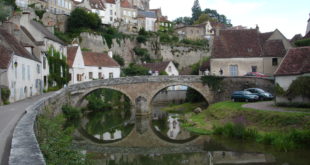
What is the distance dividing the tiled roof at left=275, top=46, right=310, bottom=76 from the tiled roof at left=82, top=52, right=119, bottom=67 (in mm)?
26071

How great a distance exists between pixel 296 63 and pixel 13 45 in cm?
2171

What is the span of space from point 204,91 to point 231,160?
20.2 m

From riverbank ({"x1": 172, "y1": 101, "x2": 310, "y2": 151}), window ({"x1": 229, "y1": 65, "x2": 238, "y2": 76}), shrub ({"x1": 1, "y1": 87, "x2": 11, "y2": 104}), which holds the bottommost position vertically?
riverbank ({"x1": 172, "y1": 101, "x2": 310, "y2": 151})

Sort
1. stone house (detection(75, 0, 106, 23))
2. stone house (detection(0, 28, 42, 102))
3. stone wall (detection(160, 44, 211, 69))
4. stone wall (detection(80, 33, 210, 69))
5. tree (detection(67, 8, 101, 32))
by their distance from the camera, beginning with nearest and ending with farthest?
1. stone house (detection(0, 28, 42, 102))
2. tree (detection(67, 8, 101, 32))
3. stone wall (detection(80, 33, 210, 69))
4. stone wall (detection(160, 44, 211, 69))
5. stone house (detection(75, 0, 106, 23))

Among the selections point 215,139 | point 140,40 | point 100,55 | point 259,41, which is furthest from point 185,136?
point 140,40

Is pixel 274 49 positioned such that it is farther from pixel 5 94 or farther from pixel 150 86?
pixel 5 94

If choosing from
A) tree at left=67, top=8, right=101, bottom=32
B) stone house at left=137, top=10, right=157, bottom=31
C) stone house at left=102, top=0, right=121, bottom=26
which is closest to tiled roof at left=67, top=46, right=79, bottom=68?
tree at left=67, top=8, right=101, bottom=32

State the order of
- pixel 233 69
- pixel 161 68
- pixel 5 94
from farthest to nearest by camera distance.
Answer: pixel 161 68
pixel 233 69
pixel 5 94

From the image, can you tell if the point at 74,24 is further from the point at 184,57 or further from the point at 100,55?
the point at 184,57

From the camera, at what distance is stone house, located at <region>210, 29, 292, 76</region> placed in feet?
121

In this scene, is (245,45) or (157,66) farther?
(157,66)

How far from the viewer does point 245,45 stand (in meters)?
38.2

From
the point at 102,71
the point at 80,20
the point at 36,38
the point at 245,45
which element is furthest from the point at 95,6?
A: the point at 245,45

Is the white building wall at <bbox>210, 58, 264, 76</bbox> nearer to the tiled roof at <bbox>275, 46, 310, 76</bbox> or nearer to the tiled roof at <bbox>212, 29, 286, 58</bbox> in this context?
the tiled roof at <bbox>212, 29, 286, 58</bbox>
